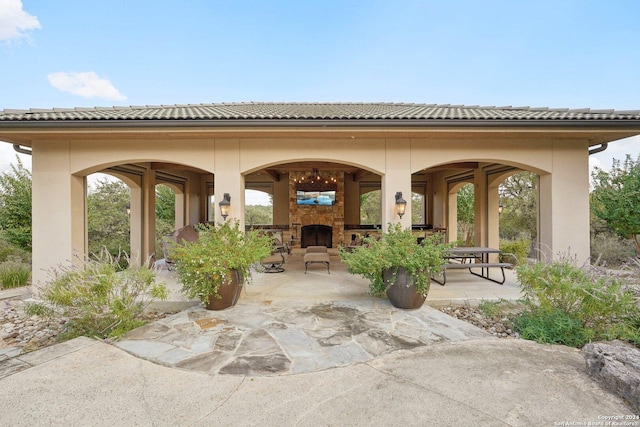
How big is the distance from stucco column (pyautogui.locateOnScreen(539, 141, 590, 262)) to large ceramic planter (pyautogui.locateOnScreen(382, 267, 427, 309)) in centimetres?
341

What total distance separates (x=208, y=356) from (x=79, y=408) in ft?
3.22

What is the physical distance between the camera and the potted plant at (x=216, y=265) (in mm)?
3896

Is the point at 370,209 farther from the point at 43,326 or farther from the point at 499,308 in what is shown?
the point at 43,326

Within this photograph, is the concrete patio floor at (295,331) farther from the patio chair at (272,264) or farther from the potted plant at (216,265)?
the patio chair at (272,264)

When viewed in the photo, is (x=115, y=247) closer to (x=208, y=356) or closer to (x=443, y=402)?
(x=208, y=356)

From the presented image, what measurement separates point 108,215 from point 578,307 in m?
14.8

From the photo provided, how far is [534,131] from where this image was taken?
195 inches

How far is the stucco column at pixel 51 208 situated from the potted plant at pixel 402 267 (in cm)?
551

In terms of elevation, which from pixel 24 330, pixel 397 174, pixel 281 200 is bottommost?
pixel 24 330

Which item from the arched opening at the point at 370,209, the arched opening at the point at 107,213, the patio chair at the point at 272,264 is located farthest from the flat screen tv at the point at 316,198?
the arched opening at the point at 370,209

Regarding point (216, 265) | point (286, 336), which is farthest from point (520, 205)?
point (216, 265)

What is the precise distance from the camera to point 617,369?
2.11m

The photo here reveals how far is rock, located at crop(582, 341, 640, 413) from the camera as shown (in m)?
1.96

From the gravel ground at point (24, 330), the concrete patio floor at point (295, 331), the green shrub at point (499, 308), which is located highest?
the concrete patio floor at point (295, 331)
